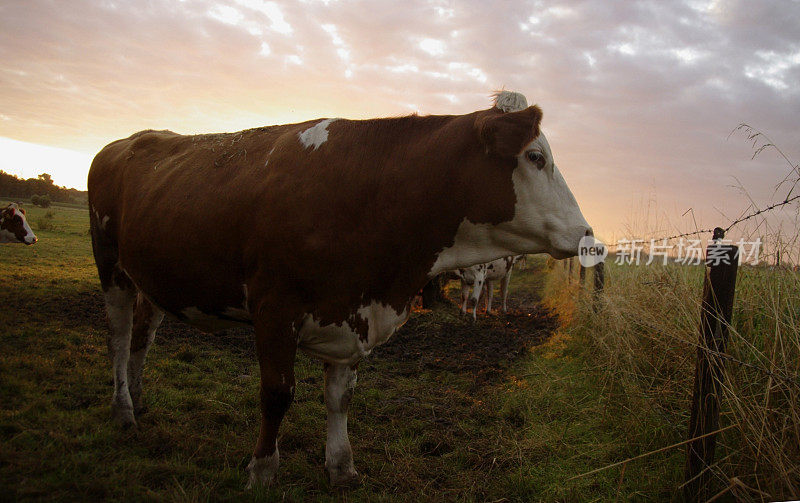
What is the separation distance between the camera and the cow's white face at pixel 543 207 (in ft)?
9.05

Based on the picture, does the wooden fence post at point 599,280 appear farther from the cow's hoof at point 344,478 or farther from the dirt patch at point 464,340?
the cow's hoof at point 344,478

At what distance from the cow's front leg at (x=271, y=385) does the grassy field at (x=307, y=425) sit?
0.45ft

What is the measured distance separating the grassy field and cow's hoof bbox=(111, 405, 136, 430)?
0.09 meters

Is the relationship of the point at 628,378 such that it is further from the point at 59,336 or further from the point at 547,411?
the point at 59,336

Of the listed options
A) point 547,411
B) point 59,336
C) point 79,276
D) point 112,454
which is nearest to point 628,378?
point 547,411

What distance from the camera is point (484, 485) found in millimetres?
3273

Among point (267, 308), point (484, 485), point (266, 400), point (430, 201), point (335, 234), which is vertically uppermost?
point (430, 201)

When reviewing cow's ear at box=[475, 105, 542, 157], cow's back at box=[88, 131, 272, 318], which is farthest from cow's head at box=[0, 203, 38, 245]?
cow's ear at box=[475, 105, 542, 157]

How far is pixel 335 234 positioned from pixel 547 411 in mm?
3012

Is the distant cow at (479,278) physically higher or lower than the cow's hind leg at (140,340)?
higher

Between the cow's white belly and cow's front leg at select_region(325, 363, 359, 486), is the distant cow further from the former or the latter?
A: the cow's white belly

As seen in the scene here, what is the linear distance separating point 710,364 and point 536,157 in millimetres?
1482

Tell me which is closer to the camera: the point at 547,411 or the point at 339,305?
the point at 339,305

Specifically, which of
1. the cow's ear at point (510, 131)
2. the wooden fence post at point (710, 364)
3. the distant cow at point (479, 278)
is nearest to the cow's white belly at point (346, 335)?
the cow's ear at point (510, 131)
